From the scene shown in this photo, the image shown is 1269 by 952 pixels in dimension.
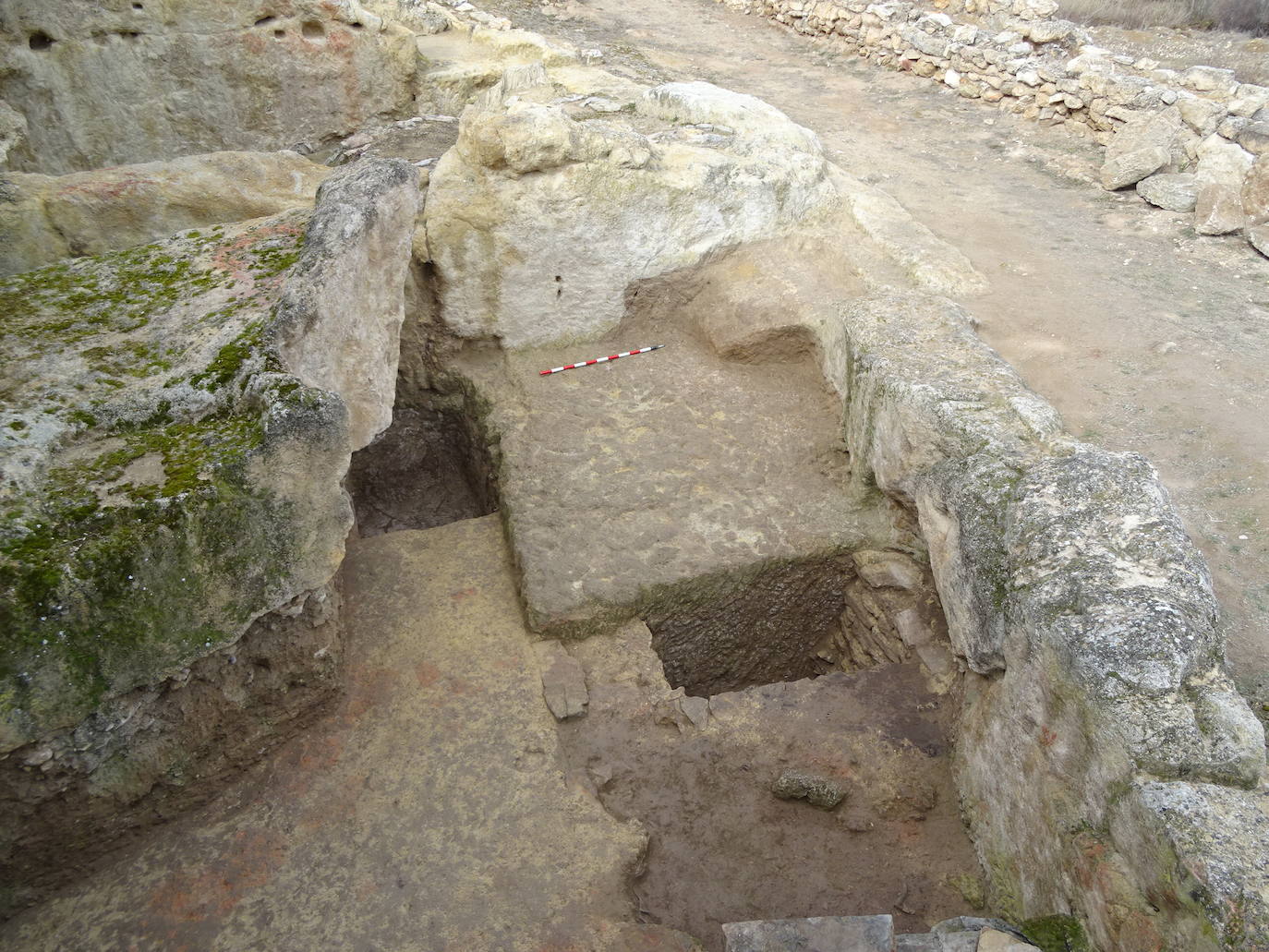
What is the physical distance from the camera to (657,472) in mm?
4531

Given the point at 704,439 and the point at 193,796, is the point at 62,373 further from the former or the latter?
the point at 704,439

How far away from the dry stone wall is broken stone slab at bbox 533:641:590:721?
5455 mm

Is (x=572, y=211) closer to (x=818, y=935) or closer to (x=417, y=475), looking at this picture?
(x=417, y=475)

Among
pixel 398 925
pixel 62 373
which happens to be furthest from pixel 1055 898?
pixel 62 373

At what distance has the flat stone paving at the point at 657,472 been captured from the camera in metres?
4.05

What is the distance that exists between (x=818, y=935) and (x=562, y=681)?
1.39 meters

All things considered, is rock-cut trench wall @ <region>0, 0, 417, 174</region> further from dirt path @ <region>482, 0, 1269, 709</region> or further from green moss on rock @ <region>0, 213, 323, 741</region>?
dirt path @ <region>482, 0, 1269, 709</region>

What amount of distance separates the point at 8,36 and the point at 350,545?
4.19 m

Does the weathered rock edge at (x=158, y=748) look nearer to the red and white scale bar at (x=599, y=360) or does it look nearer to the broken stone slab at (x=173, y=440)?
the broken stone slab at (x=173, y=440)

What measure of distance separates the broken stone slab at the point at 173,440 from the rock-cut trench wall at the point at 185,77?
261 cm

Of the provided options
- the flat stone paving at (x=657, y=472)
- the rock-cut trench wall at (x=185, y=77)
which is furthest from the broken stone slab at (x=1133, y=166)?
the rock-cut trench wall at (x=185, y=77)

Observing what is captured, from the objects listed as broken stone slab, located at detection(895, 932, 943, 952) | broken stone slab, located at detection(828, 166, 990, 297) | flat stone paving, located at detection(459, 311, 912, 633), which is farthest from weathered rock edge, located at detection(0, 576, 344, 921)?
broken stone slab, located at detection(828, 166, 990, 297)

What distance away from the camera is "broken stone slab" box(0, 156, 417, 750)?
255 centimetres

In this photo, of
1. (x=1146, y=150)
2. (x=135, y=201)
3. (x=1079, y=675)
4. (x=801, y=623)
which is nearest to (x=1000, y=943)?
(x=1079, y=675)
